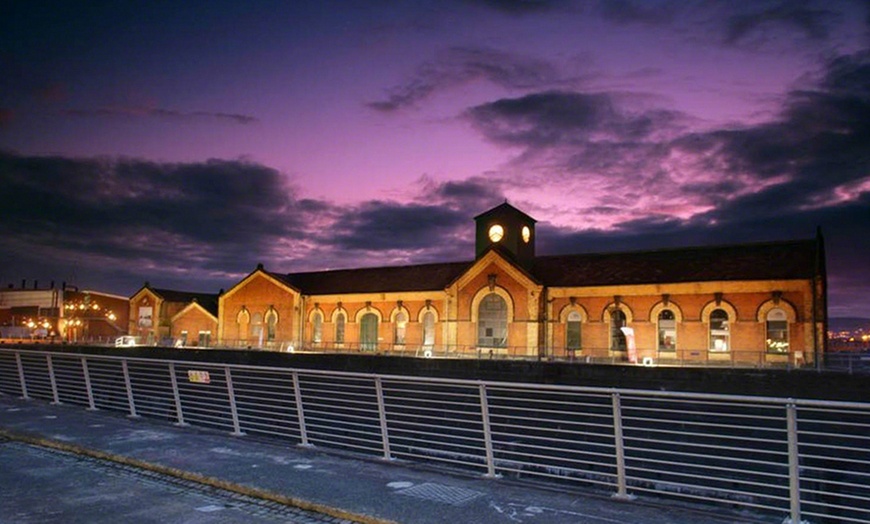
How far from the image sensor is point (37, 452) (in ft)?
31.4

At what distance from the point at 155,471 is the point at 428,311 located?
36.9m

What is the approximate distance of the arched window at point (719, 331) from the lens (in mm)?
34906

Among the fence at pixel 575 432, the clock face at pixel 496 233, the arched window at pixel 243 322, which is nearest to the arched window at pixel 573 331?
the clock face at pixel 496 233

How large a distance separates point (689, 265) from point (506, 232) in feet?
43.9

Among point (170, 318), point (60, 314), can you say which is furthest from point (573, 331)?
point (60, 314)

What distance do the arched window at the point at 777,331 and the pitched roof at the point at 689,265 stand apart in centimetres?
202

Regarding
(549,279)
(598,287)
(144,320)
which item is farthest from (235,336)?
(598,287)

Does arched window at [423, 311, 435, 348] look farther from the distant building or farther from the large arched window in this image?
the distant building

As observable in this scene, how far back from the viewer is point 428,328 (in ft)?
148

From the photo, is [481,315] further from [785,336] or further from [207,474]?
[207,474]

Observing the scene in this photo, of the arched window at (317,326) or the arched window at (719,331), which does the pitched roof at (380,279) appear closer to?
the arched window at (317,326)

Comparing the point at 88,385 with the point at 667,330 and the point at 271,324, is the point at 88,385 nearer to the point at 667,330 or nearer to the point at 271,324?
the point at 667,330

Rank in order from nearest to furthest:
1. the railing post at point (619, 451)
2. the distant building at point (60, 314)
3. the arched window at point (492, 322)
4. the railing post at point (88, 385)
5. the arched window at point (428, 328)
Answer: the railing post at point (619, 451)
the railing post at point (88, 385)
the arched window at point (492, 322)
the arched window at point (428, 328)
the distant building at point (60, 314)

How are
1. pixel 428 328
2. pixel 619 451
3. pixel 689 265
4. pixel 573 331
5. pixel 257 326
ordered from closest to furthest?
1. pixel 619 451
2. pixel 689 265
3. pixel 573 331
4. pixel 428 328
5. pixel 257 326
